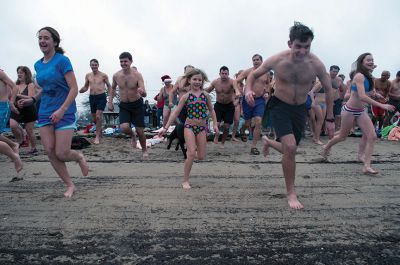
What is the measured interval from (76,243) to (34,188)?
6.85 feet

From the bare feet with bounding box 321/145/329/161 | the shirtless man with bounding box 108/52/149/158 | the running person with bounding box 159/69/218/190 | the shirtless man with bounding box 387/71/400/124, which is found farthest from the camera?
the shirtless man with bounding box 387/71/400/124

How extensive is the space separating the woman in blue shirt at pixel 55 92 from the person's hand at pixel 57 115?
17 millimetres

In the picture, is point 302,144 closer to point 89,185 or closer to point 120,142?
point 120,142

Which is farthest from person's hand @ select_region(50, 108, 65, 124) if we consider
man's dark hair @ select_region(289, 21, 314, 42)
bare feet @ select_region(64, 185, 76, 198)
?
man's dark hair @ select_region(289, 21, 314, 42)

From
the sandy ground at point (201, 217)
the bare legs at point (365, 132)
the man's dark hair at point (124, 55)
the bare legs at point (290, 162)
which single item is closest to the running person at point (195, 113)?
the sandy ground at point (201, 217)

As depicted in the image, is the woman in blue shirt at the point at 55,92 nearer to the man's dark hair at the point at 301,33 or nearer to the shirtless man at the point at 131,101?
the man's dark hair at the point at 301,33

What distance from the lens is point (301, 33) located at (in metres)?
3.48

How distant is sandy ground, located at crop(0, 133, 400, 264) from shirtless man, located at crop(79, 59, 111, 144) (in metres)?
3.37

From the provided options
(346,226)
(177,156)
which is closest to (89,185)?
(177,156)

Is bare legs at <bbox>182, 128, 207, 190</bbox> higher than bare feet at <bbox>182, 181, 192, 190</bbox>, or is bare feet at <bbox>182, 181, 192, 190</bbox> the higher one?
bare legs at <bbox>182, 128, 207, 190</bbox>

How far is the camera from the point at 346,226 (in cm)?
307

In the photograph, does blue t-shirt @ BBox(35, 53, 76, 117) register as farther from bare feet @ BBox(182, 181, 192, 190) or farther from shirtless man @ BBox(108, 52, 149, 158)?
shirtless man @ BBox(108, 52, 149, 158)

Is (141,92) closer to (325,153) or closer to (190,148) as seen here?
(190,148)

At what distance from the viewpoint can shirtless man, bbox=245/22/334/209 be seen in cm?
364
